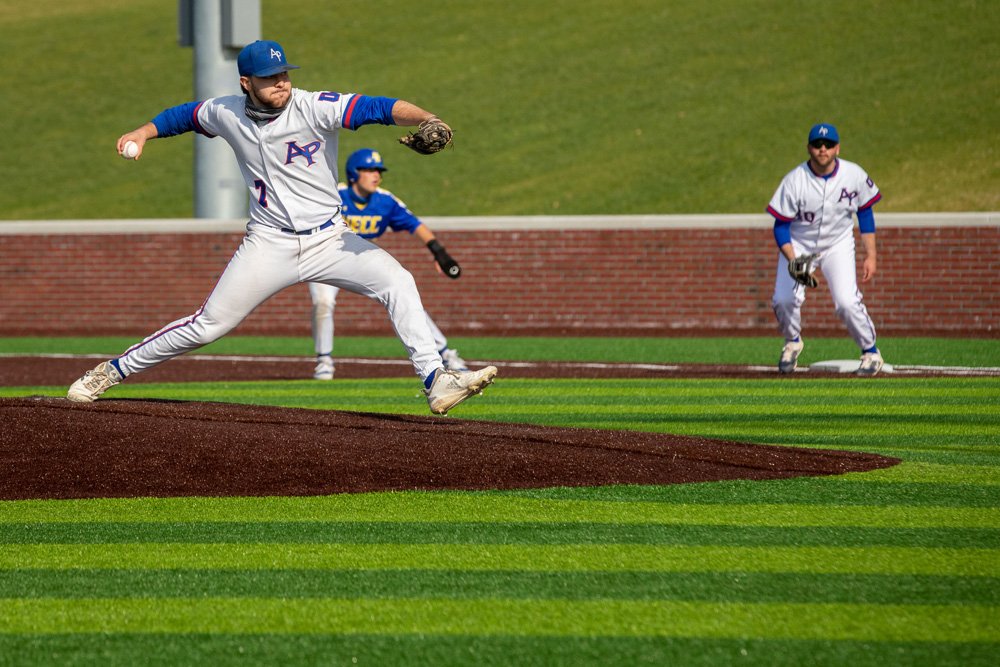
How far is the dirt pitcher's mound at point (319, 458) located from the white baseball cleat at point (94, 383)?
1.85ft

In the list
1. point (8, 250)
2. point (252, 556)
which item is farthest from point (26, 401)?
point (8, 250)

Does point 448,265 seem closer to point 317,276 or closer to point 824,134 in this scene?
point 317,276

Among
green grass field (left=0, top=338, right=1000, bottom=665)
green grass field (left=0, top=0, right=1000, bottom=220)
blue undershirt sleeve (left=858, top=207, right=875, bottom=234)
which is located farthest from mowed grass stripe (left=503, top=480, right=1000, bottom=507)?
green grass field (left=0, top=0, right=1000, bottom=220)

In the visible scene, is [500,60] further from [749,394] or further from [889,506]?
[889,506]

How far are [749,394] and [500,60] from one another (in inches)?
1309

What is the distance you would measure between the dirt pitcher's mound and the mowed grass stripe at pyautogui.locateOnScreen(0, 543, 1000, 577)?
3.78ft

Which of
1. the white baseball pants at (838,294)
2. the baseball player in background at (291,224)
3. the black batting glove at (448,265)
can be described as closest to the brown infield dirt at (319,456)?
the baseball player in background at (291,224)

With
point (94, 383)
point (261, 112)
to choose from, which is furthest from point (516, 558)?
point (94, 383)

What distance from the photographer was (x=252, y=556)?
4.72 metres

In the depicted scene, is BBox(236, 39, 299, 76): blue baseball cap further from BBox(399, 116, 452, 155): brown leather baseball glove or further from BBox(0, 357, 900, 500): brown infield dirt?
BBox(0, 357, 900, 500): brown infield dirt

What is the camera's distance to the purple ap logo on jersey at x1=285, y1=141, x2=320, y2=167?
6.98 meters

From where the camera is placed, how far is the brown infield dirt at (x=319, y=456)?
610 centimetres

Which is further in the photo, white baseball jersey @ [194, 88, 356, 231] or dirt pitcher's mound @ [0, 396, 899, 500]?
white baseball jersey @ [194, 88, 356, 231]

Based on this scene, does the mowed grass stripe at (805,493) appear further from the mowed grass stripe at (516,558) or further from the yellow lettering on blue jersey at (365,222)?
the yellow lettering on blue jersey at (365,222)
